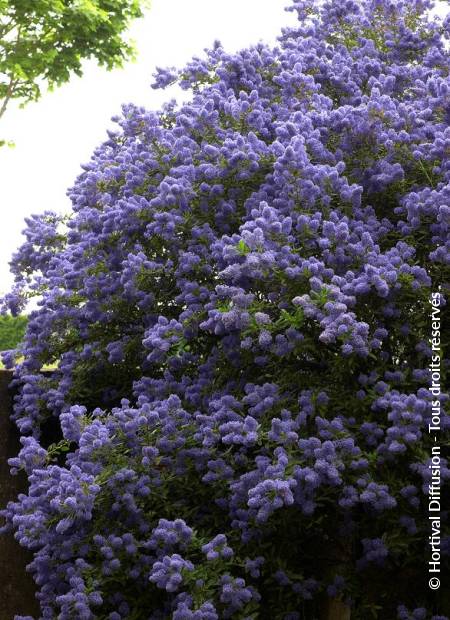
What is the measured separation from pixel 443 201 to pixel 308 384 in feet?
2.94

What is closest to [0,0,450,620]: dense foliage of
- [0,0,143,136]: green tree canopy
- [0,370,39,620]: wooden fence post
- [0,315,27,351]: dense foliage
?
[0,370,39,620]: wooden fence post

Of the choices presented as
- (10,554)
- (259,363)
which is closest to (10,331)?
(10,554)

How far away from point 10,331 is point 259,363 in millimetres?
6482

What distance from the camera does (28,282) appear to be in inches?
199

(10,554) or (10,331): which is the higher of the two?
(10,331)

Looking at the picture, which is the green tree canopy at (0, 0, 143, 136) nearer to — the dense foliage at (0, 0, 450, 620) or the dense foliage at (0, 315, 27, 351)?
the dense foliage at (0, 315, 27, 351)

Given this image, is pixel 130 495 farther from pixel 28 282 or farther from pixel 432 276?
pixel 28 282

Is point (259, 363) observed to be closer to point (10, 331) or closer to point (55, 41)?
point (10, 331)

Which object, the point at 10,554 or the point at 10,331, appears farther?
the point at 10,331

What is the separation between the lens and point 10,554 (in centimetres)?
457

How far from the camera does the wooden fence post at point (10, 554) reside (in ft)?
15.0

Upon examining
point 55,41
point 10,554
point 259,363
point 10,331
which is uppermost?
point 55,41

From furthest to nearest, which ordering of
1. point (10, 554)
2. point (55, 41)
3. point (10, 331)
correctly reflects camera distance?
point (55, 41) < point (10, 331) < point (10, 554)

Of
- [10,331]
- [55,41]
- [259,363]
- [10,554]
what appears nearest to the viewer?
[259,363]
